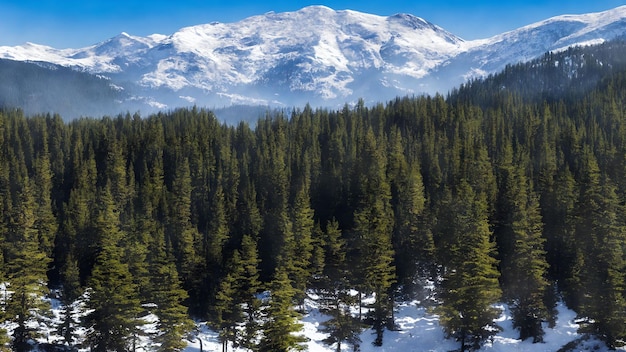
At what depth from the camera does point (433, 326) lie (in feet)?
234

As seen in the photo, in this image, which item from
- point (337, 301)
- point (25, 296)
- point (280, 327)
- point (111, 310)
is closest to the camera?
point (280, 327)

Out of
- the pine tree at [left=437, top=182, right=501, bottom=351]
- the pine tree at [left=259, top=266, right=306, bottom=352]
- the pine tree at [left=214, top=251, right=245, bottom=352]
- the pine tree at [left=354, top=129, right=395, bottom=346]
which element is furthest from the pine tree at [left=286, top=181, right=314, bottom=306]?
the pine tree at [left=437, top=182, right=501, bottom=351]

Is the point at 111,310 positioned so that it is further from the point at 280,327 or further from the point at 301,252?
the point at 301,252

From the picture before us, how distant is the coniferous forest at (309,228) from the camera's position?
62750 mm

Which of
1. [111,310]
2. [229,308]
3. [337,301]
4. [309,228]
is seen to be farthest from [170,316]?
[309,228]

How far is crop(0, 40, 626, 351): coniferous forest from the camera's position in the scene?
62.8m

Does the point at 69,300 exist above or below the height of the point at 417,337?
above

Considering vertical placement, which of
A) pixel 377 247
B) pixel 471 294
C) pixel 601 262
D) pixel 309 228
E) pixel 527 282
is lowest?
pixel 471 294

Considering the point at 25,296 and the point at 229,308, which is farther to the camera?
the point at 229,308

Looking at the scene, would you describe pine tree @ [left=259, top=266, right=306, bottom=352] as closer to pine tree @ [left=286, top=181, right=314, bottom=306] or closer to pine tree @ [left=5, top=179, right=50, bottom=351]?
pine tree @ [left=286, top=181, right=314, bottom=306]

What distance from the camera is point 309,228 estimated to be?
86.3 metres

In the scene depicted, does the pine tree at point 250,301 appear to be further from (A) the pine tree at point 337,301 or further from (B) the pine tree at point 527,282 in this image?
(B) the pine tree at point 527,282

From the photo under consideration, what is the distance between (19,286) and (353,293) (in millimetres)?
41398

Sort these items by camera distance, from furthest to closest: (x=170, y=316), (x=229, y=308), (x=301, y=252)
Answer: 1. (x=301, y=252)
2. (x=229, y=308)
3. (x=170, y=316)
